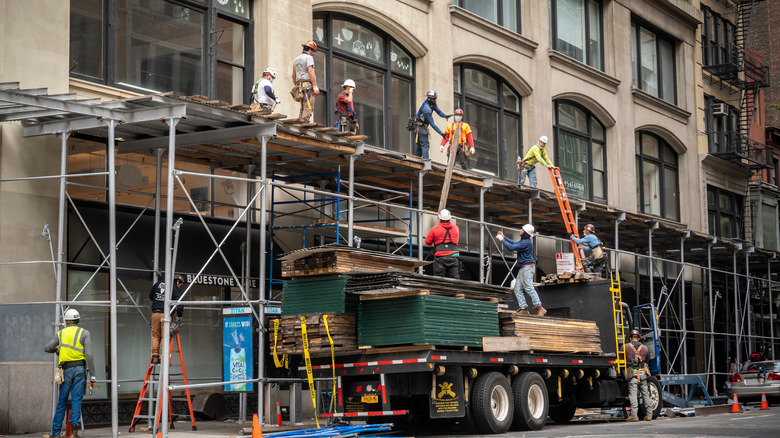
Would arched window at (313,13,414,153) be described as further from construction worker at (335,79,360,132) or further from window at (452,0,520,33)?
window at (452,0,520,33)

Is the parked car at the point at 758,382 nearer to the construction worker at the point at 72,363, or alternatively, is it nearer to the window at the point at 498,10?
the window at the point at 498,10

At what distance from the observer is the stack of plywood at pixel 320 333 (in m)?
15.8

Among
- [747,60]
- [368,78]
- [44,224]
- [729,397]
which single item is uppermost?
[747,60]

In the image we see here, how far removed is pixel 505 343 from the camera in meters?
16.7

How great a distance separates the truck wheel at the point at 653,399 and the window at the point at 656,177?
1564 centimetres

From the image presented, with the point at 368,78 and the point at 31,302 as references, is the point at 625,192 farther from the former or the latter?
the point at 31,302

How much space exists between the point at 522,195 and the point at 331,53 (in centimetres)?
591

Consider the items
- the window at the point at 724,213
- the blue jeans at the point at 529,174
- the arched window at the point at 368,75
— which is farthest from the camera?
the window at the point at 724,213

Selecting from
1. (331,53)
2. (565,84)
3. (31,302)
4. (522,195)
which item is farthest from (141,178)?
(565,84)

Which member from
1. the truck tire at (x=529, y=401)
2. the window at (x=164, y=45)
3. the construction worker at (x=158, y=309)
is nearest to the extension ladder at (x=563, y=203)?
the truck tire at (x=529, y=401)

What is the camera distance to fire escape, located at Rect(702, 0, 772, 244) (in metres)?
41.5

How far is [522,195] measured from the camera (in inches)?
994

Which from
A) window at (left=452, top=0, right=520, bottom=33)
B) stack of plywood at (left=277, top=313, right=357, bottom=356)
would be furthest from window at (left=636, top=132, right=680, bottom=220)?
stack of plywood at (left=277, top=313, right=357, bottom=356)

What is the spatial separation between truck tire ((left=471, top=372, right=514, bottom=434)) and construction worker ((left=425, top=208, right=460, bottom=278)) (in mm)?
2667
